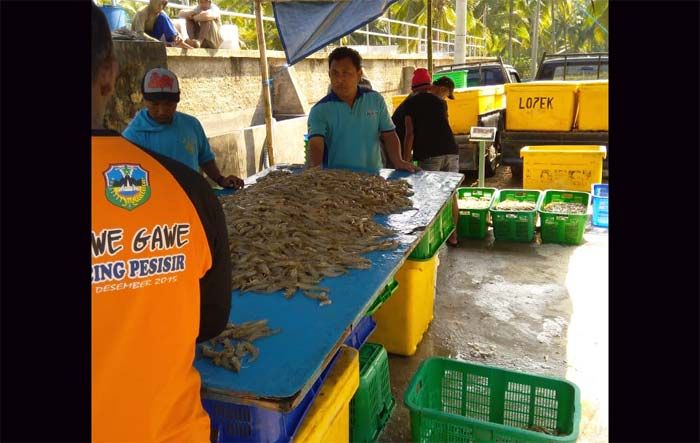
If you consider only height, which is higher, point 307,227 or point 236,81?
point 236,81

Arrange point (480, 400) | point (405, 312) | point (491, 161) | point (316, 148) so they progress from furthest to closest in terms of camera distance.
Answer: point (491, 161) → point (316, 148) → point (405, 312) → point (480, 400)

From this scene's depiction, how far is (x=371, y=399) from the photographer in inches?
117

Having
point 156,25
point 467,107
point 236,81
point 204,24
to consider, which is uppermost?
point 204,24

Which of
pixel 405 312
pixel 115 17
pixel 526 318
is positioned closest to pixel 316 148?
pixel 405 312

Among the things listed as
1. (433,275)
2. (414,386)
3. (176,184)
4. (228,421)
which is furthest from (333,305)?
(433,275)

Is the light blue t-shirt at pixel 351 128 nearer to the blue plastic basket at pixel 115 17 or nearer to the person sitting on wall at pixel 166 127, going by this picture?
the person sitting on wall at pixel 166 127

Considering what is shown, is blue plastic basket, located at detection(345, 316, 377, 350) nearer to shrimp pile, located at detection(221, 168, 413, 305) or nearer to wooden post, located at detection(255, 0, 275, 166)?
shrimp pile, located at detection(221, 168, 413, 305)

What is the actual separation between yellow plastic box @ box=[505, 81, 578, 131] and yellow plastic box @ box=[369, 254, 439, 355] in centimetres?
596

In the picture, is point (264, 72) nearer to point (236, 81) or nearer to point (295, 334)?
point (236, 81)

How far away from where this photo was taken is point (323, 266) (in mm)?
2729

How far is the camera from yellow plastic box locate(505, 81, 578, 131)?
913 centimetres

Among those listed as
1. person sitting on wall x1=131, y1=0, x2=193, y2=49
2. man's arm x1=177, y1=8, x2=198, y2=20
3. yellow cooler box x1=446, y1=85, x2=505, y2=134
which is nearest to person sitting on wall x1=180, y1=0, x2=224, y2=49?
man's arm x1=177, y1=8, x2=198, y2=20

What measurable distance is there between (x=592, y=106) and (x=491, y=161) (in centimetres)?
209
